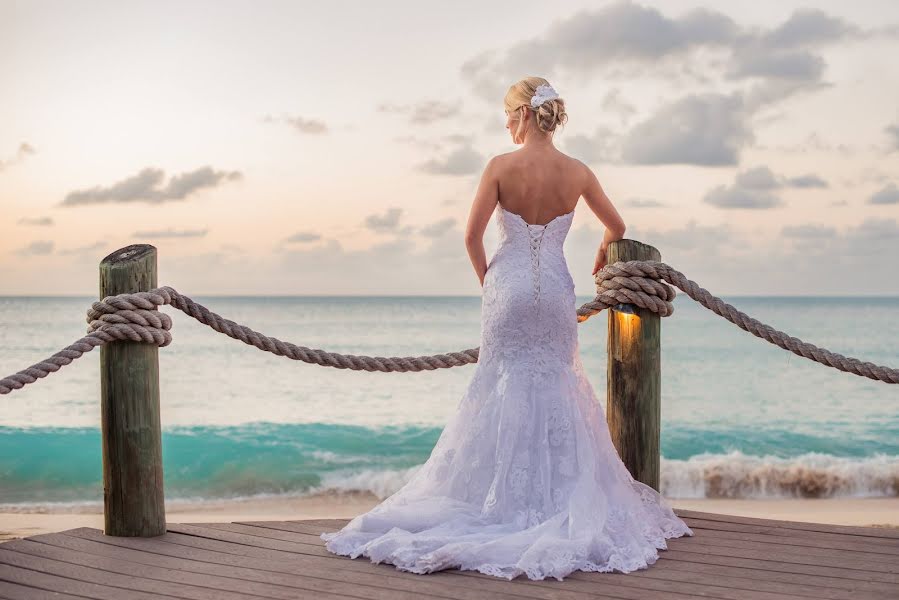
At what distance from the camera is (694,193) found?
22.6 m

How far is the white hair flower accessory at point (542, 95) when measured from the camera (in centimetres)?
357

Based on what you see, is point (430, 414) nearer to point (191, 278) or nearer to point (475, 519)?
point (475, 519)

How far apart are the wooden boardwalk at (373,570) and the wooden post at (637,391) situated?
0.37 meters

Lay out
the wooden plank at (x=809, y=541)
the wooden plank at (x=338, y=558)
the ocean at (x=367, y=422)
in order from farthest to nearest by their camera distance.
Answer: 1. the ocean at (x=367, y=422)
2. the wooden plank at (x=809, y=541)
3. the wooden plank at (x=338, y=558)

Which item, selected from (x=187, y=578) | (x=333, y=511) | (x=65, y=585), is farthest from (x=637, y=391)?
(x=333, y=511)

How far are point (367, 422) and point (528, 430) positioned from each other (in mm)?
10939

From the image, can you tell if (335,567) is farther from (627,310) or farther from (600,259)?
(600,259)

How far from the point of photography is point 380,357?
3770mm

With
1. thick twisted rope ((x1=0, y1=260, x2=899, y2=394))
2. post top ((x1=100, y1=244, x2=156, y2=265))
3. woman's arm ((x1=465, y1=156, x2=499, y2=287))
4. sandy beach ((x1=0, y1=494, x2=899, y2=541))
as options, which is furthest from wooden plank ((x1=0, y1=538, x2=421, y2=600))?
sandy beach ((x1=0, y1=494, x2=899, y2=541))

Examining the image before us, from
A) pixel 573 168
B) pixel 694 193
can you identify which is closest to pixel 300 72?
pixel 694 193

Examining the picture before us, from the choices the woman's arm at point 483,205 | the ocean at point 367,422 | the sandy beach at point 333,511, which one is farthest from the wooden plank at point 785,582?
the ocean at point 367,422

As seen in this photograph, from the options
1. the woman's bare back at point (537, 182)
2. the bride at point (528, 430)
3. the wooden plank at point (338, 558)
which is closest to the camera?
the wooden plank at point (338, 558)

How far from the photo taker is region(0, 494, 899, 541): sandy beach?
8.08 m

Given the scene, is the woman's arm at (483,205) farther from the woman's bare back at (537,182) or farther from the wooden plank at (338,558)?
the wooden plank at (338,558)
